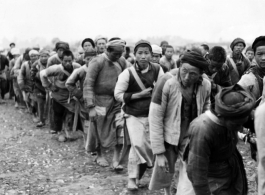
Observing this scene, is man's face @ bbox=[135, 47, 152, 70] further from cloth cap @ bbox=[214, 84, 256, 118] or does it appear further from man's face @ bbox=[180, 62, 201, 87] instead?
cloth cap @ bbox=[214, 84, 256, 118]

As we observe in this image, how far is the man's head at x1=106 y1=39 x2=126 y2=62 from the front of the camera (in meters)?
6.35

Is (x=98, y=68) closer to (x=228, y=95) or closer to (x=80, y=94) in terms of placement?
(x=80, y=94)

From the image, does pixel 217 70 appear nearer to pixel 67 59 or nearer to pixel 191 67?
pixel 191 67

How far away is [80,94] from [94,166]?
5.11ft

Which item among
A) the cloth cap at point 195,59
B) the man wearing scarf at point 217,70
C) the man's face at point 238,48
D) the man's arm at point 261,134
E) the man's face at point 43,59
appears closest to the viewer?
the man's arm at point 261,134

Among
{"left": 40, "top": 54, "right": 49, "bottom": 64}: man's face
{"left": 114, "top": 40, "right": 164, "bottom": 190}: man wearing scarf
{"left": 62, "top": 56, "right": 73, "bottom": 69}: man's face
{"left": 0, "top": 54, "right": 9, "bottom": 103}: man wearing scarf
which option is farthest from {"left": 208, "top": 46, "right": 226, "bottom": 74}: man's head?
{"left": 0, "top": 54, "right": 9, "bottom": 103}: man wearing scarf

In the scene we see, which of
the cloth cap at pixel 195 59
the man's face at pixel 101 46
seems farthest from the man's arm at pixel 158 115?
the man's face at pixel 101 46

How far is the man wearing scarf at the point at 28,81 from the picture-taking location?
1096 cm

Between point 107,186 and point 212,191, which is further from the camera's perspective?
point 107,186

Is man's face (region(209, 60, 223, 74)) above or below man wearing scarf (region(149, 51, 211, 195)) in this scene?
above

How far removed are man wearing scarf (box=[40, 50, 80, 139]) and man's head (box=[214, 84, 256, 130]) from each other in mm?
5798

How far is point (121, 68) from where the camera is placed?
6.67 metres

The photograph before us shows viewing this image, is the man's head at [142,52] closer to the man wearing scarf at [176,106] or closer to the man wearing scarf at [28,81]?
the man wearing scarf at [176,106]

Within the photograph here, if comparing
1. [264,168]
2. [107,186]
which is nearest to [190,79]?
[264,168]
